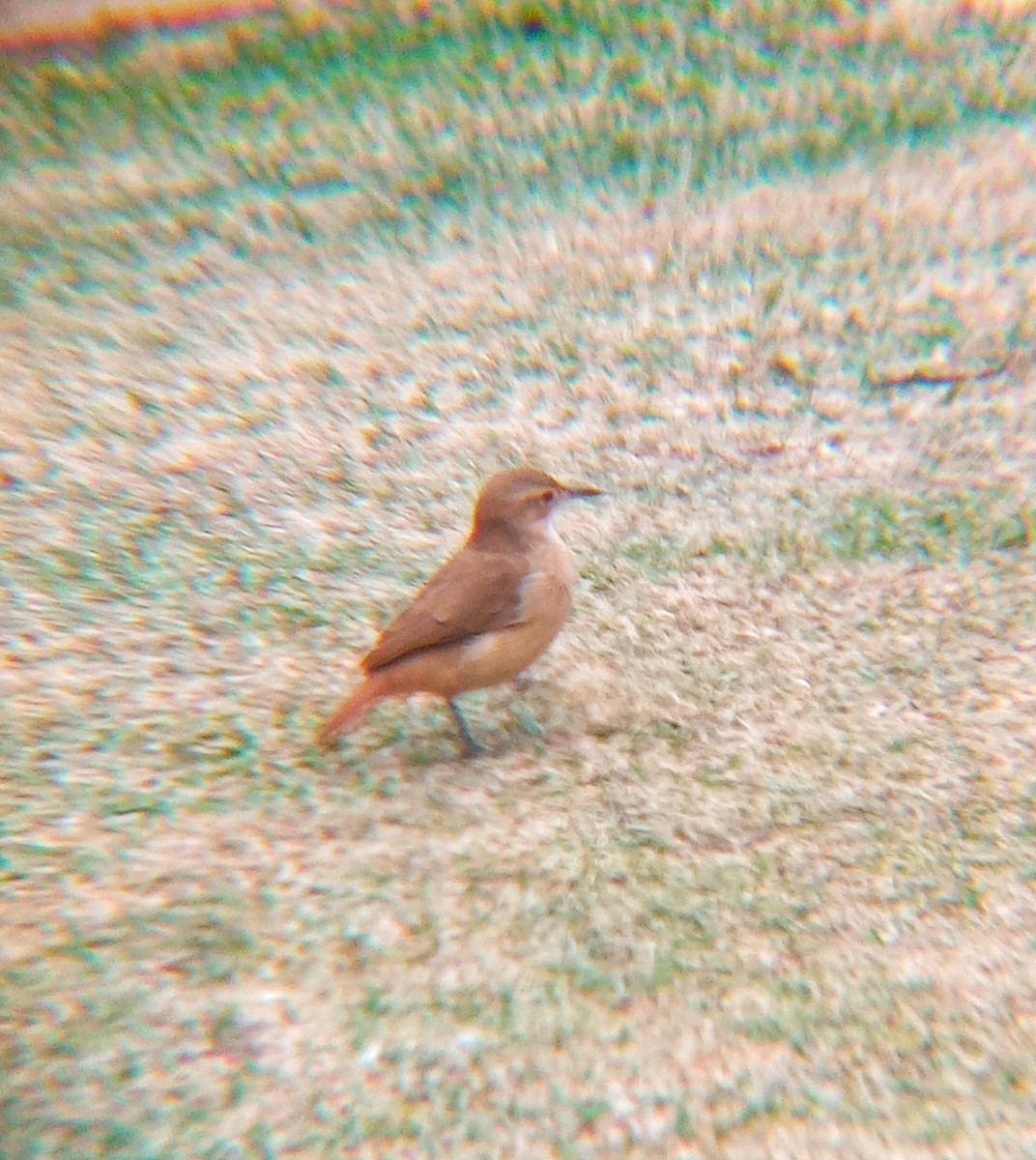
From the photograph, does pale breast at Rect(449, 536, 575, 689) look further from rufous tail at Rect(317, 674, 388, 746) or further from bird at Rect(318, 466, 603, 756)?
rufous tail at Rect(317, 674, 388, 746)

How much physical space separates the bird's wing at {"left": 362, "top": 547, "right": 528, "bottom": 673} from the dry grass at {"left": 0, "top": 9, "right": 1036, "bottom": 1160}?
1.24 ft

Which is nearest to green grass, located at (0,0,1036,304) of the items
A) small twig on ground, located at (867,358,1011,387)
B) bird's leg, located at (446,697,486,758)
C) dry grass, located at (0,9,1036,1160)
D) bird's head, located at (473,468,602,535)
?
dry grass, located at (0,9,1036,1160)

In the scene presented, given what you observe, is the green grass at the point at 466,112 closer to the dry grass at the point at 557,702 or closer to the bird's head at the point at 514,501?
the dry grass at the point at 557,702

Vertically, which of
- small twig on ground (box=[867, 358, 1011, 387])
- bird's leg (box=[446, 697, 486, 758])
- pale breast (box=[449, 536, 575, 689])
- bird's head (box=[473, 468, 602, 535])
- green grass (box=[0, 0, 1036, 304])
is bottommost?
bird's leg (box=[446, 697, 486, 758])

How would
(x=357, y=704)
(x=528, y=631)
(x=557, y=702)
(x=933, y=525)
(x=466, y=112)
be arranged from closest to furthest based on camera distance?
(x=357, y=704) < (x=528, y=631) < (x=557, y=702) < (x=933, y=525) < (x=466, y=112)

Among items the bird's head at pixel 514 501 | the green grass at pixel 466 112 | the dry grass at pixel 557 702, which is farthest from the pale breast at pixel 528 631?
the green grass at pixel 466 112

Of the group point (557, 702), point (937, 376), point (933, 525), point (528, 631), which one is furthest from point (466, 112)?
point (528, 631)

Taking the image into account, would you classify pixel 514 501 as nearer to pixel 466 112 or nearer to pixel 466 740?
pixel 466 740

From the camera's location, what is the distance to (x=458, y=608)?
324 cm

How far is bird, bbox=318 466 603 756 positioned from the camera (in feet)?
10.5

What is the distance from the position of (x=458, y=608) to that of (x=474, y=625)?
0.18 ft

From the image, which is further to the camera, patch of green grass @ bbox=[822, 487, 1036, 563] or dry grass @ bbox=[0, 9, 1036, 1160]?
patch of green grass @ bbox=[822, 487, 1036, 563]

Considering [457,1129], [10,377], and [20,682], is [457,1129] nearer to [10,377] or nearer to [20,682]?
[20,682]

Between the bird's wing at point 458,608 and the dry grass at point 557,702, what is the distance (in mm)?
377
